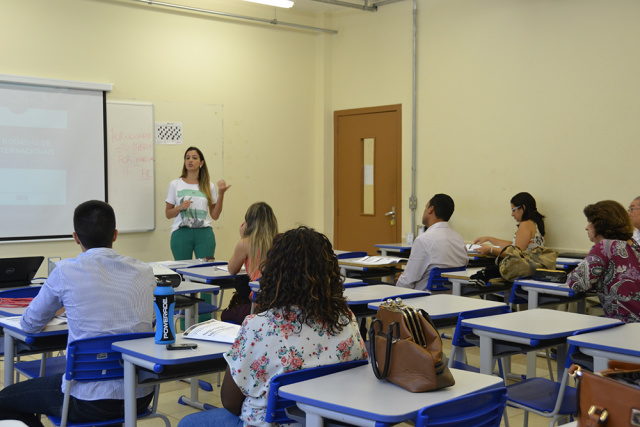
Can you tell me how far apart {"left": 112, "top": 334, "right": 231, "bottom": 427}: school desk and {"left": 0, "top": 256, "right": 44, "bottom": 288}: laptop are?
5.66ft

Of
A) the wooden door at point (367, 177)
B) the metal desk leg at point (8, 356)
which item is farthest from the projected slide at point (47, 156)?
the metal desk leg at point (8, 356)

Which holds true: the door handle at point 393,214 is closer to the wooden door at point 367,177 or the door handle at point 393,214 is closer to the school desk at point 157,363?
the wooden door at point 367,177

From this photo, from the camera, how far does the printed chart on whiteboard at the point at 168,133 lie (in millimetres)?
7359

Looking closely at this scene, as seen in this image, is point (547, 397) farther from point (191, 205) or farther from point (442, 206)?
point (191, 205)

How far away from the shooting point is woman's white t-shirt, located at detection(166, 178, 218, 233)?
6.87m

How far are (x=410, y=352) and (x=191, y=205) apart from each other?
5058 millimetres

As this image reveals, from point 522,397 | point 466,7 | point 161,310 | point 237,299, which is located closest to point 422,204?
point 466,7

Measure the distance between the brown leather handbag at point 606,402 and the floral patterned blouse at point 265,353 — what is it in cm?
103

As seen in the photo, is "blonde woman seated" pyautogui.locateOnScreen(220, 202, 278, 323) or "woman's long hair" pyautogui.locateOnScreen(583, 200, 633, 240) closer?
"woman's long hair" pyautogui.locateOnScreen(583, 200, 633, 240)

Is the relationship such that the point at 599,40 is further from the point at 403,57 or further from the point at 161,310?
the point at 161,310

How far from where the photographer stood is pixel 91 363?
Result: 2.67m

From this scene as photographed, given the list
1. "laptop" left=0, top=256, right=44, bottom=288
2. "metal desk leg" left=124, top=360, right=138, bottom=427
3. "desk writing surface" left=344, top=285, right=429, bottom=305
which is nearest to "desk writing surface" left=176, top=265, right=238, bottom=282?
"desk writing surface" left=344, top=285, right=429, bottom=305

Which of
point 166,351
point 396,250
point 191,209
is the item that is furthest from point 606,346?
point 191,209

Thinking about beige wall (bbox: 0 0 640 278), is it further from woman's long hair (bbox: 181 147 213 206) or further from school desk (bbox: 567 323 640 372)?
school desk (bbox: 567 323 640 372)
